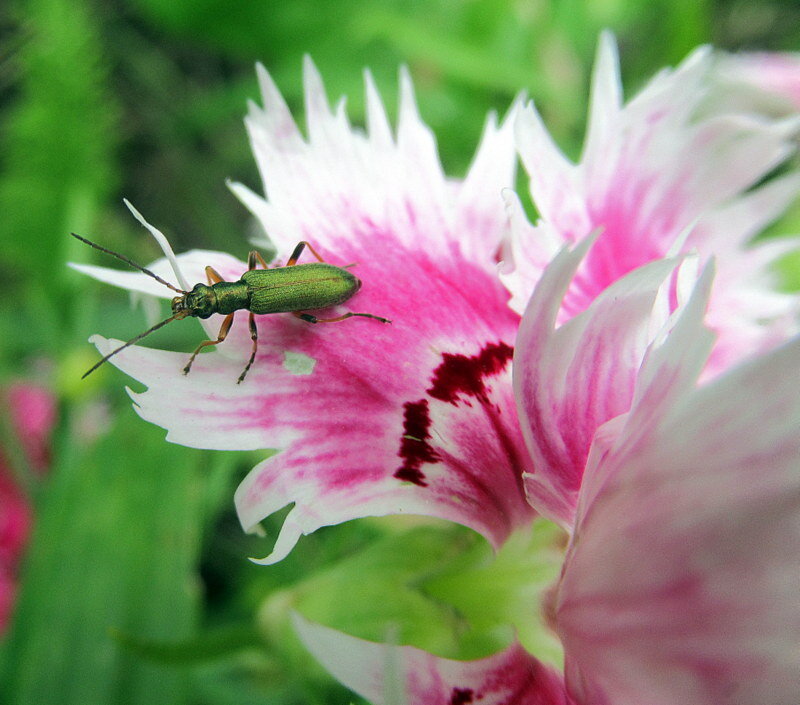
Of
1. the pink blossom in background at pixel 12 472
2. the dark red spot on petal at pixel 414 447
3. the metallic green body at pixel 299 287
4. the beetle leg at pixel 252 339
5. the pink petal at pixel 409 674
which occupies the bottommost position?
the pink petal at pixel 409 674

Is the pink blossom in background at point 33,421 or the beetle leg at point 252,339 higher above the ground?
the pink blossom in background at point 33,421

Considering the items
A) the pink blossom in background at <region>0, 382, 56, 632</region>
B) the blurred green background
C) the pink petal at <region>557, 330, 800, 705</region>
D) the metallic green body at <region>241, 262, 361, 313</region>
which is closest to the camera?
the pink petal at <region>557, 330, 800, 705</region>

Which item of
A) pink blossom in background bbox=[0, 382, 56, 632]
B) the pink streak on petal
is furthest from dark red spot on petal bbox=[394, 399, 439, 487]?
pink blossom in background bbox=[0, 382, 56, 632]

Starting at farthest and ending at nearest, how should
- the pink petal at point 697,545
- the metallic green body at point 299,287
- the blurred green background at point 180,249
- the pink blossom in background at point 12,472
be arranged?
the pink blossom in background at point 12,472, the blurred green background at point 180,249, the metallic green body at point 299,287, the pink petal at point 697,545

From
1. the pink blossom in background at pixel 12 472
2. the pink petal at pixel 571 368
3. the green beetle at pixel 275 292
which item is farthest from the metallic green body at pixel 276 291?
the pink blossom in background at pixel 12 472

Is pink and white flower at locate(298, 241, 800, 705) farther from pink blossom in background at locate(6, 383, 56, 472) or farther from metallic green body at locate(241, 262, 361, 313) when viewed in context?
pink blossom in background at locate(6, 383, 56, 472)

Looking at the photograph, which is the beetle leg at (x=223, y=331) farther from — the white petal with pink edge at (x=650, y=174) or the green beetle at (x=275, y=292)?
the white petal with pink edge at (x=650, y=174)

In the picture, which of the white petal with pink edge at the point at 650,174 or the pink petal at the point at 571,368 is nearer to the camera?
the pink petal at the point at 571,368

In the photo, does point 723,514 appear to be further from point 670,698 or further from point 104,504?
point 104,504
